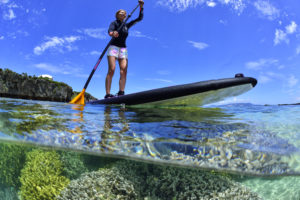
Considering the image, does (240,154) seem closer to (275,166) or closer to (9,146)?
(275,166)

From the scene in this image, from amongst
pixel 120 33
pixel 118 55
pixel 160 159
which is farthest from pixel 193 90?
pixel 120 33

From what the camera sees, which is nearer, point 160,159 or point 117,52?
point 160,159

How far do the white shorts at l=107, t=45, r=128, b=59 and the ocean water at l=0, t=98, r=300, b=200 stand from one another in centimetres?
329

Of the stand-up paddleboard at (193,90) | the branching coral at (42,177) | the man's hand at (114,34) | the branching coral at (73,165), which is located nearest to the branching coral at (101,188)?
the branching coral at (42,177)

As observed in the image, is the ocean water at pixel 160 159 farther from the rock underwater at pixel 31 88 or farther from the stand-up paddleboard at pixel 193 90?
the rock underwater at pixel 31 88

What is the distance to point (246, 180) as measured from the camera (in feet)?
13.8

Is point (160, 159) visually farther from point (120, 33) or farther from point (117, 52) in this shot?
point (120, 33)

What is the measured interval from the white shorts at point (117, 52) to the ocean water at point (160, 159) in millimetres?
3295

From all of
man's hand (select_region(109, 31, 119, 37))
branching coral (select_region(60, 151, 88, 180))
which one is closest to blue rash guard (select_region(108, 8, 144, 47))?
man's hand (select_region(109, 31, 119, 37))

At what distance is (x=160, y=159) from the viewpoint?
362 cm

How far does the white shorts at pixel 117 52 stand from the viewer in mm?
6957

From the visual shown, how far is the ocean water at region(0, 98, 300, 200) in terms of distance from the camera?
3.36m

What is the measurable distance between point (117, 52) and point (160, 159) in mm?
4642

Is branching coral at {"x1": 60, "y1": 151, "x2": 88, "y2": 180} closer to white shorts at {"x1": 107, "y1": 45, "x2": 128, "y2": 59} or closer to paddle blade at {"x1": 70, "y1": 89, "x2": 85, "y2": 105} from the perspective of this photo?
white shorts at {"x1": 107, "y1": 45, "x2": 128, "y2": 59}
